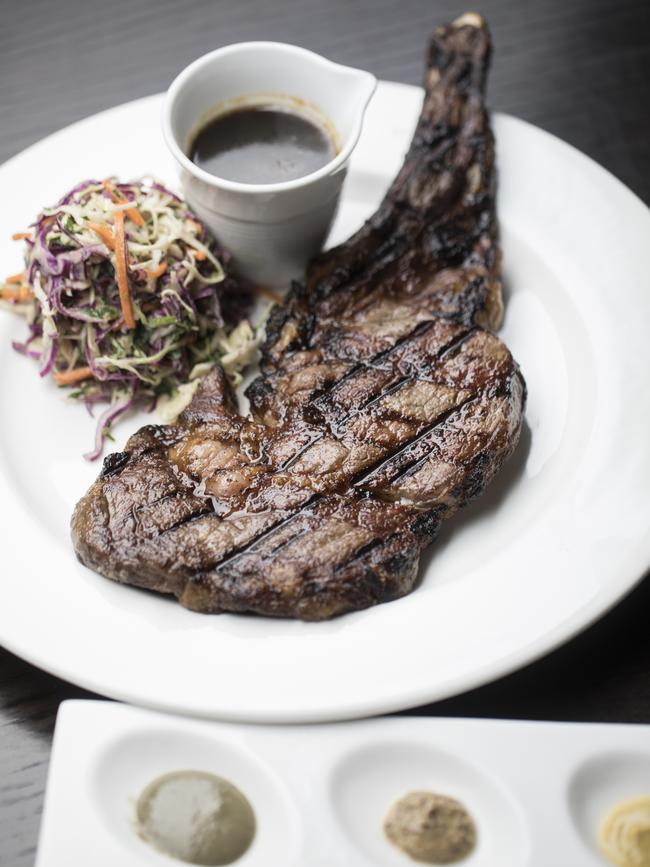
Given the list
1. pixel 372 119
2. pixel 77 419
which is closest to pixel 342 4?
pixel 372 119

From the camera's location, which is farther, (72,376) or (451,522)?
(72,376)

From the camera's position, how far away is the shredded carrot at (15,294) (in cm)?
405

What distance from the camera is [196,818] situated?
9.46ft

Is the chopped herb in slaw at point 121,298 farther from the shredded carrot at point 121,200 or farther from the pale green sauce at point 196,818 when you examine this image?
the pale green sauce at point 196,818

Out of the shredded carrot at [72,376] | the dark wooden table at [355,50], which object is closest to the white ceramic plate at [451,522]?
the shredded carrot at [72,376]

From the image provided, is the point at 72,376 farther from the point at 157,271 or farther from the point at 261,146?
the point at 261,146

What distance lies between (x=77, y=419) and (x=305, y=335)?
3.25ft

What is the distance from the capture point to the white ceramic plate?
10.00ft

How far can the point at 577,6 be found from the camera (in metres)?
5.43

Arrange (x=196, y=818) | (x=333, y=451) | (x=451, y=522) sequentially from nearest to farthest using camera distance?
(x=196, y=818) → (x=333, y=451) → (x=451, y=522)

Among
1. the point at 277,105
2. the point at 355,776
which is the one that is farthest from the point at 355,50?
the point at 355,776

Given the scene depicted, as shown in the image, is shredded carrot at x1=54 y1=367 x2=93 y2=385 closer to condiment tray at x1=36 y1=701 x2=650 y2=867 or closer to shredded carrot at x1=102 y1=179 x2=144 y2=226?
shredded carrot at x1=102 y1=179 x2=144 y2=226

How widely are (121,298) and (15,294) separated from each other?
0.54 meters

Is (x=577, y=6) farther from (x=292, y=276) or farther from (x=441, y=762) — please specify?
(x=441, y=762)
